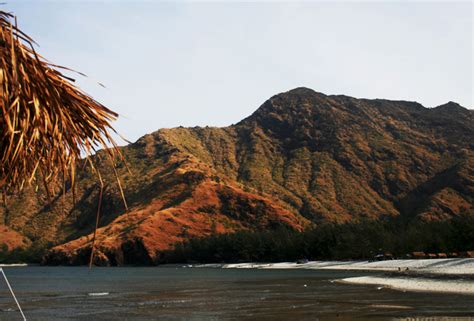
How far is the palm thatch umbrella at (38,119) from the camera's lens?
5.83 m

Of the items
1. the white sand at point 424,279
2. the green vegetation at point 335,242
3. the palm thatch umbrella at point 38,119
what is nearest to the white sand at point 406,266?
the white sand at point 424,279

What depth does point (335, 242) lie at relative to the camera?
139875 millimetres

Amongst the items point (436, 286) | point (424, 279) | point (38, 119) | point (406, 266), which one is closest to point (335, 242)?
point (406, 266)

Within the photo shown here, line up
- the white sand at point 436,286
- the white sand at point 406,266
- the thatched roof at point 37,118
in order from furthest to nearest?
the white sand at point 406,266
the white sand at point 436,286
the thatched roof at point 37,118

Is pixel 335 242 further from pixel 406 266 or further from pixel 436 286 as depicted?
pixel 436 286

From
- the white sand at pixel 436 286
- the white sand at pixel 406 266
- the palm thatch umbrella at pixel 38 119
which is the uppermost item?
the palm thatch umbrella at pixel 38 119

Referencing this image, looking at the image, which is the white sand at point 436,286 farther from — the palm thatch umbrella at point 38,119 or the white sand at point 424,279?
the palm thatch umbrella at point 38,119

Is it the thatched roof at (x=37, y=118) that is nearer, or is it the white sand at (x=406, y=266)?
the thatched roof at (x=37, y=118)

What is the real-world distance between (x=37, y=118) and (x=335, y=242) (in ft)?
455

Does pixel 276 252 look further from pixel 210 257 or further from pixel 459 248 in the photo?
pixel 459 248

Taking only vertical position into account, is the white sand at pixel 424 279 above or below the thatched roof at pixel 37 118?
below

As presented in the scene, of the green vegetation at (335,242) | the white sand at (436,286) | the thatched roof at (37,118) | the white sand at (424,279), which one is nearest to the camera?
the thatched roof at (37,118)

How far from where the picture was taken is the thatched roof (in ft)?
19.1

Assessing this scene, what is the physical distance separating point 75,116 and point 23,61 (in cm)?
104
